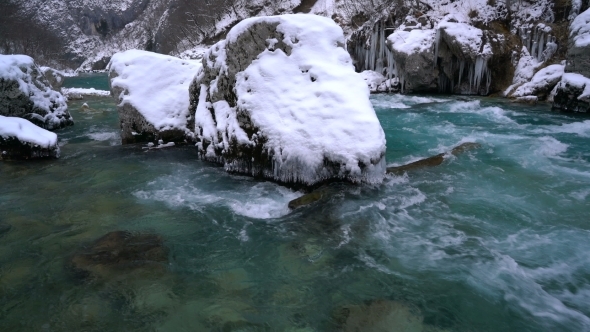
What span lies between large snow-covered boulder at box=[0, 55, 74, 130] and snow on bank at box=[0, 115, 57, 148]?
2.61 metres

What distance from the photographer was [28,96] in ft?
34.3

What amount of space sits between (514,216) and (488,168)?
211cm

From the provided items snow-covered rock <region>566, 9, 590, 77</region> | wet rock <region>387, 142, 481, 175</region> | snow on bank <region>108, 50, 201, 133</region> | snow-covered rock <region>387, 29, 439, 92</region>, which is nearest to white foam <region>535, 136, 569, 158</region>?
wet rock <region>387, 142, 481, 175</region>

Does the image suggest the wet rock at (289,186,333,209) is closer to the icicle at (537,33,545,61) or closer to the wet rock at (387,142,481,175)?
the wet rock at (387,142,481,175)

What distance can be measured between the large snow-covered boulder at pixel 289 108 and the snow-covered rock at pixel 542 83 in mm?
11178

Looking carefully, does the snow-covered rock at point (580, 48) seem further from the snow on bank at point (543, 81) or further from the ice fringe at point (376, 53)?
the ice fringe at point (376, 53)

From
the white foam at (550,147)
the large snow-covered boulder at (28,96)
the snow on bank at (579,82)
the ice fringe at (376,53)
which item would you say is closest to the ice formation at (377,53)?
the ice fringe at (376,53)

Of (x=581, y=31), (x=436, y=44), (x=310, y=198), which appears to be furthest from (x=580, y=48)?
(x=310, y=198)

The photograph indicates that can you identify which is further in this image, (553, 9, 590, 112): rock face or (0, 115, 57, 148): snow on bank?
(553, 9, 590, 112): rock face

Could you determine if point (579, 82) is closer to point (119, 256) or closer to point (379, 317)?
point (379, 317)

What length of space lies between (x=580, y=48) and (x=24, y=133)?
15760 millimetres

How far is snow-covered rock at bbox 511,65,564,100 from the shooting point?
1402 centimetres

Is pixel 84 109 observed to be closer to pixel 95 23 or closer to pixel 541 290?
pixel 541 290

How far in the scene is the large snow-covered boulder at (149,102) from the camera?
28.6 ft
